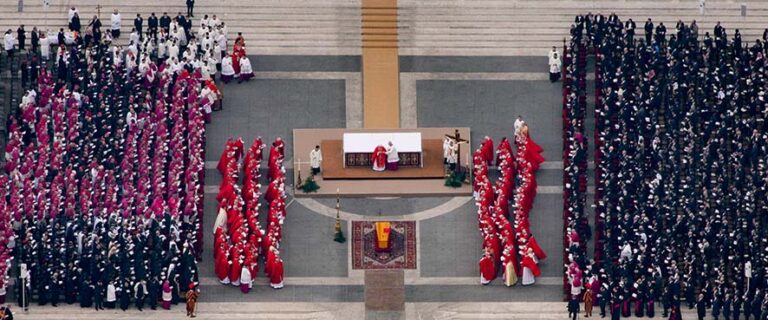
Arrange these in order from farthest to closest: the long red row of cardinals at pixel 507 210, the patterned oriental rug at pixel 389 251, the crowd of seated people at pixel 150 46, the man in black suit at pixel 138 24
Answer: the man in black suit at pixel 138 24 → the crowd of seated people at pixel 150 46 → the patterned oriental rug at pixel 389 251 → the long red row of cardinals at pixel 507 210

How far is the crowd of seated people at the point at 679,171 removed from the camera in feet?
489

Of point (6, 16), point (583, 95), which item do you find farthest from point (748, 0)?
point (6, 16)

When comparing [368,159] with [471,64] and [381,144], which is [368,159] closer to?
[381,144]

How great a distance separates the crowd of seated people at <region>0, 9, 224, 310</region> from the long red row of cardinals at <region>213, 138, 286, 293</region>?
127cm

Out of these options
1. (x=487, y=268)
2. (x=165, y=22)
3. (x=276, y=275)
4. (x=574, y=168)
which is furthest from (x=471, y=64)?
(x=276, y=275)

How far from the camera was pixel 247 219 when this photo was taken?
15288 centimetres

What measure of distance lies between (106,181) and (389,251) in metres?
12.7

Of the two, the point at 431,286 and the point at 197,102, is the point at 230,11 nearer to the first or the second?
the point at 197,102

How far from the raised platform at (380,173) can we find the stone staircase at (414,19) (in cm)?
847

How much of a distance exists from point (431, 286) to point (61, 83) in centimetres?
2088

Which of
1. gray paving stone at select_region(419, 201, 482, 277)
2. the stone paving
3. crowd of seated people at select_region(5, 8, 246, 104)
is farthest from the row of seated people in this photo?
gray paving stone at select_region(419, 201, 482, 277)

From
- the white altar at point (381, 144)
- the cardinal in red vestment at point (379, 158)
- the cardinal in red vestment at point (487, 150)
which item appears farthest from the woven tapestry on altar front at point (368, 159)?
the cardinal in red vestment at point (487, 150)

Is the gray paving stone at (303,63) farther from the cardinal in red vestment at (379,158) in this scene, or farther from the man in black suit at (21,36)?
the man in black suit at (21,36)

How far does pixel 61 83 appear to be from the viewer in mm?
160625
